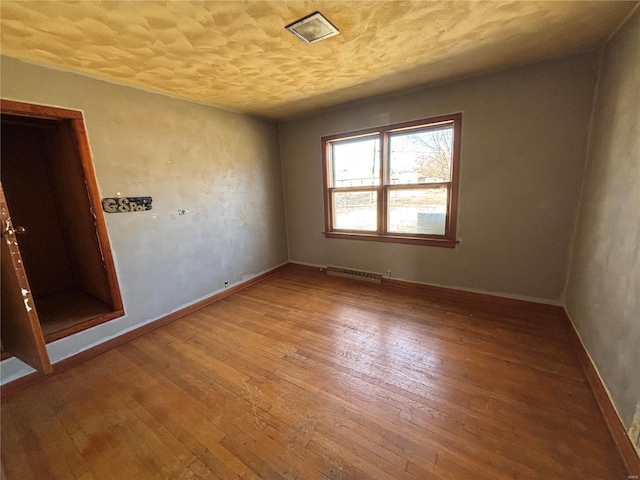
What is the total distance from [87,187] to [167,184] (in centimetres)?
69

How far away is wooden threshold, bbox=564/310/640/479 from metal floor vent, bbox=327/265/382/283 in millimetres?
2089

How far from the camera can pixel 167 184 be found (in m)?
2.82

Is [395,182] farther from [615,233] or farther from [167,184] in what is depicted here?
[167,184]

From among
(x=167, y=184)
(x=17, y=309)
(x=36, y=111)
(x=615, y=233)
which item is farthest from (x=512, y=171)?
(x=17, y=309)

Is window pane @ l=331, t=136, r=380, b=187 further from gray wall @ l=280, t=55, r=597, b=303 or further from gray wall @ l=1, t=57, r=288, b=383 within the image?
gray wall @ l=1, t=57, r=288, b=383

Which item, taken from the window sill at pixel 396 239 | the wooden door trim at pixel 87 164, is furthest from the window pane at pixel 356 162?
the wooden door trim at pixel 87 164

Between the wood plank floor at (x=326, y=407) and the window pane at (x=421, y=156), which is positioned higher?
the window pane at (x=421, y=156)

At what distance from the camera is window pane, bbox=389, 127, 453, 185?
2998mm

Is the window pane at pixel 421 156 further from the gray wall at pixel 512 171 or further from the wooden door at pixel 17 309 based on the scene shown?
the wooden door at pixel 17 309

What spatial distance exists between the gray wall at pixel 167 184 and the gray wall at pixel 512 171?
186 cm

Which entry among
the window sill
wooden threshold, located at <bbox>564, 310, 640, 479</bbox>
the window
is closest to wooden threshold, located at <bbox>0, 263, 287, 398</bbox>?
the window sill

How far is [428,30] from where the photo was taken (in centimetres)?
179

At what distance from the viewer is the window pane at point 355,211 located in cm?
364

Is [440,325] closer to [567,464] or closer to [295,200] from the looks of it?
[567,464]
